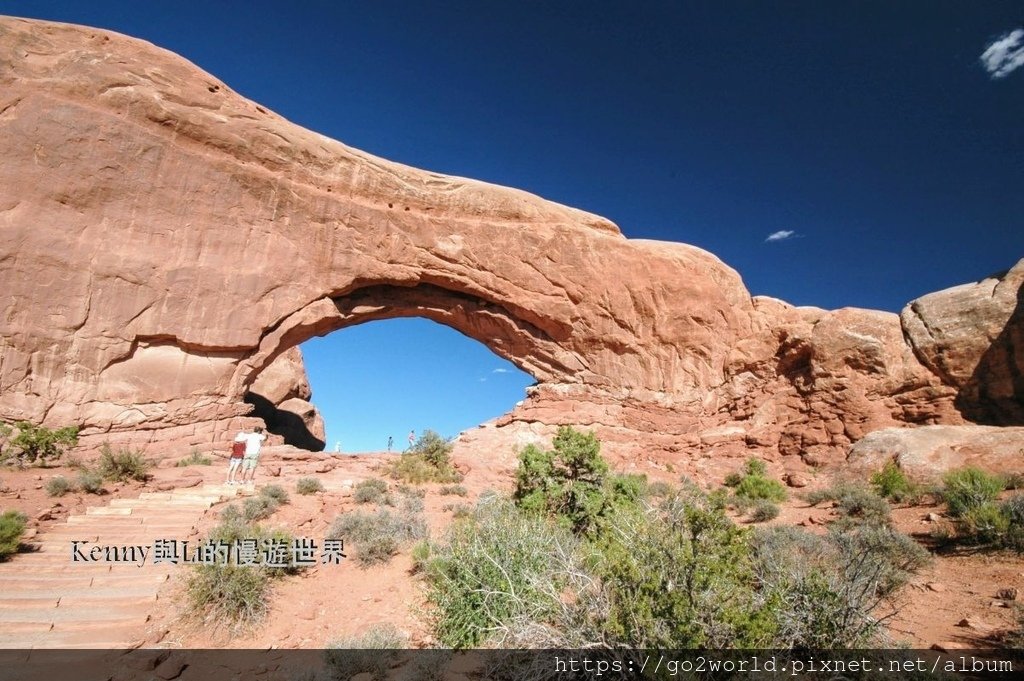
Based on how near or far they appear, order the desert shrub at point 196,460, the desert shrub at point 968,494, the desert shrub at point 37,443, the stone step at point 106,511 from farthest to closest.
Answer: the desert shrub at point 196,460, the desert shrub at point 37,443, the stone step at point 106,511, the desert shrub at point 968,494

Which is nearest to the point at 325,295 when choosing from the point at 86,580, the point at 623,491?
the point at 86,580

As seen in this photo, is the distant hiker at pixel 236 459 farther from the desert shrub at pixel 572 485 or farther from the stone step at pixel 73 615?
the desert shrub at pixel 572 485

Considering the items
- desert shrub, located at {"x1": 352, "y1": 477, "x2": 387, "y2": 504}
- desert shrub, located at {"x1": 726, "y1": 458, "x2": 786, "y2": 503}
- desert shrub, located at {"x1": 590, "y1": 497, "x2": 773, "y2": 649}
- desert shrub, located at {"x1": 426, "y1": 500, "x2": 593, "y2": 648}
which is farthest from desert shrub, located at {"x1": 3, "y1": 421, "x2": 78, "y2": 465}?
desert shrub, located at {"x1": 726, "y1": 458, "x2": 786, "y2": 503}

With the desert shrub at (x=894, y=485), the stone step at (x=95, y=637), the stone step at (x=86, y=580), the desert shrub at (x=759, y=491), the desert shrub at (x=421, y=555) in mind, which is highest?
the desert shrub at (x=894, y=485)

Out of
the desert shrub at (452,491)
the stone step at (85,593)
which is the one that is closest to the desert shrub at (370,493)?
the desert shrub at (452,491)

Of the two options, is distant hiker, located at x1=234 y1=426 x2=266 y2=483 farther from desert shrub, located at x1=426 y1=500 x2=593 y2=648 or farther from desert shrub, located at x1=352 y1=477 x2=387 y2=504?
desert shrub, located at x1=426 y1=500 x2=593 y2=648

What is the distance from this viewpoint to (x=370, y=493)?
10.3m

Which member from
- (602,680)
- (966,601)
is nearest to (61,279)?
(602,680)

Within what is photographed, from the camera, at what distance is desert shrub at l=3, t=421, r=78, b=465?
11438mm

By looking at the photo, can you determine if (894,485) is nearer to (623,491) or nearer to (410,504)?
(623,491)

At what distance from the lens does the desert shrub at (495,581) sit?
14.2 feet

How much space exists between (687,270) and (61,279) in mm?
19556

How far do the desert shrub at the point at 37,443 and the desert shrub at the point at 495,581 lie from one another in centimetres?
1144

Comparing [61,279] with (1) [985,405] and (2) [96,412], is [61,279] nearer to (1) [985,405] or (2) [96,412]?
(2) [96,412]
